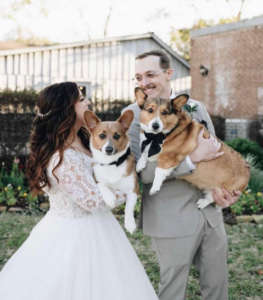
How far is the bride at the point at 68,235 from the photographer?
9.20 ft

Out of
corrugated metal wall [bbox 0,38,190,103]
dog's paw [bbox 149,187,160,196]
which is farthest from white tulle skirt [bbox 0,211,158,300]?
corrugated metal wall [bbox 0,38,190,103]

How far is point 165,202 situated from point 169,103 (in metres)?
0.71

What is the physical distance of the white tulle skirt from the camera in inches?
109

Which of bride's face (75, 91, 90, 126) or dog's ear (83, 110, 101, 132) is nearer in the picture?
dog's ear (83, 110, 101, 132)

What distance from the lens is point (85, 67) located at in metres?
14.9

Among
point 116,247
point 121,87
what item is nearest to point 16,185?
point 116,247

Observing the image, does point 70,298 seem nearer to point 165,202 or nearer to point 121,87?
point 165,202

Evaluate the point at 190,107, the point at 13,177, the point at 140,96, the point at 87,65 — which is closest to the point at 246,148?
the point at 13,177

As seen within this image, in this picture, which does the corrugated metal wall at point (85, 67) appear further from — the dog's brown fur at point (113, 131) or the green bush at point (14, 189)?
the dog's brown fur at point (113, 131)

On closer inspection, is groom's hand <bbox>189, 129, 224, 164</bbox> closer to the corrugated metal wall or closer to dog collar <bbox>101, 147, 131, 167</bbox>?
dog collar <bbox>101, 147, 131, 167</bbox>

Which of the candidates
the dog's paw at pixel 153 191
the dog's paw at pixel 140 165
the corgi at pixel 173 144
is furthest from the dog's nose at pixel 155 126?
the dog's paw at pixel 153 191

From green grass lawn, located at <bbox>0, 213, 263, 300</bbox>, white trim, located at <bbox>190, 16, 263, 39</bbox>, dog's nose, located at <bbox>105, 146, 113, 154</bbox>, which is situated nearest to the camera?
dog's nose, located at <bbox>105, 146, 113, 154</bbox>

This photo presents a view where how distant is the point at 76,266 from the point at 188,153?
43.0 inches

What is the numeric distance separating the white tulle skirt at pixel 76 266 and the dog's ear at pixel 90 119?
66cm
